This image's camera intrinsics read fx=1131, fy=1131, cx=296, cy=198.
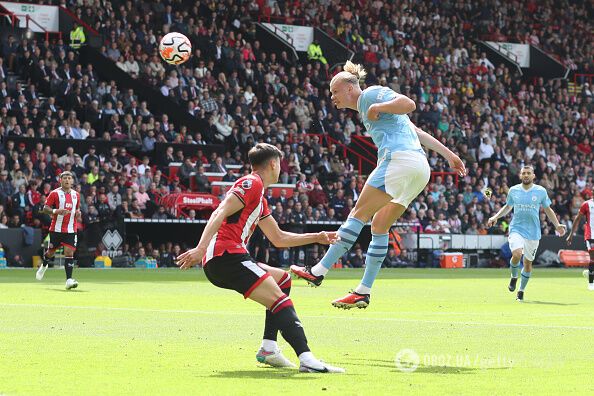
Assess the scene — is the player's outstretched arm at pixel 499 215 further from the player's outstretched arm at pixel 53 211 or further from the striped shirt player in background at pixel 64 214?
the player's outstretched arm at pixel 53 211

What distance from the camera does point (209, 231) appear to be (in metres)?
8.68

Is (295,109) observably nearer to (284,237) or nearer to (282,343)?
(282,343)

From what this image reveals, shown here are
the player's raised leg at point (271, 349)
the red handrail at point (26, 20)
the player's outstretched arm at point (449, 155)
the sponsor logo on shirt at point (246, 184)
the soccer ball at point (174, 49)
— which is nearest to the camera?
the sponsor logo on shirt at point (246, 184)

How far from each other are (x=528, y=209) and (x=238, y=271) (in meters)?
12.9

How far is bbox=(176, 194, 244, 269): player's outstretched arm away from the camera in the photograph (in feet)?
27.6

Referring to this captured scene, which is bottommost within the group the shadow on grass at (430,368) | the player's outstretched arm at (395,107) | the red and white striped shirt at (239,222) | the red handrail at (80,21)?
the shadow on grass at (430,368)

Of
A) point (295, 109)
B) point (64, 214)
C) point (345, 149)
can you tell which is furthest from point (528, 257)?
point (345, 149)

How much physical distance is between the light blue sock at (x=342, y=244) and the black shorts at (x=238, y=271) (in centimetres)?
213

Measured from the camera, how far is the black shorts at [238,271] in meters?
8.99

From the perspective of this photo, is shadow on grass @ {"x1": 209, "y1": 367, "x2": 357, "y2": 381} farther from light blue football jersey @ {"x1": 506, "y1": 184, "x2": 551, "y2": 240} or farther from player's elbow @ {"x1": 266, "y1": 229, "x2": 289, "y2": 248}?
light blue football jersey @ {"x1": 506, "y1": 184, "x2": 551, "y2": 240}

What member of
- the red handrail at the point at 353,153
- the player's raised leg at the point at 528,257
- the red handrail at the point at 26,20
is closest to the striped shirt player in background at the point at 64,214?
the player's raised leg at the point at 528,257

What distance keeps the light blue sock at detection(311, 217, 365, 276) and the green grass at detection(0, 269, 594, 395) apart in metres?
0.77

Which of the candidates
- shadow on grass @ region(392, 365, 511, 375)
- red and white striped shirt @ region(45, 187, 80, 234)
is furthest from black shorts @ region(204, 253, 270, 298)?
red and white striped shirt @ region(45, 187, 80, 234)

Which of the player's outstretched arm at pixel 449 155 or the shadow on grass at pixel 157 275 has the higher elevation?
the player's outstretched arm at pixel 449 155
